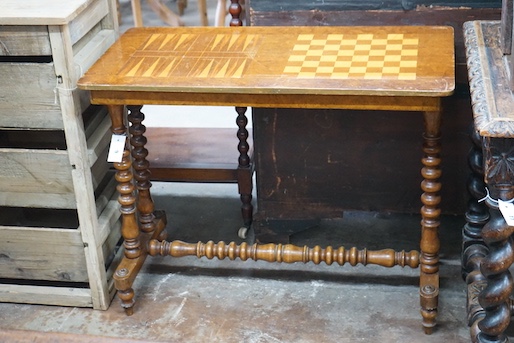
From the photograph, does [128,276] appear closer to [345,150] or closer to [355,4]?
[345,150]

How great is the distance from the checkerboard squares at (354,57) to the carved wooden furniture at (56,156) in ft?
2.23

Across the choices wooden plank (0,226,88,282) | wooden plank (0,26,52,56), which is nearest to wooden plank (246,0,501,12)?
wooden plank (0,26,52,56)

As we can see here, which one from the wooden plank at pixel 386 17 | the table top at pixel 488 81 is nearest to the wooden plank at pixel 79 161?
the wooden plank at pixel 386 17

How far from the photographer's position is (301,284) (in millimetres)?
2951

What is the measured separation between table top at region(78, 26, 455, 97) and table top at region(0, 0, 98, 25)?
7.4 inches

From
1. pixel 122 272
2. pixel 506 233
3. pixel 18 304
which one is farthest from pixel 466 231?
pixel 18 304

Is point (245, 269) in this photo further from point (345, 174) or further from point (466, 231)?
point (466, 231)

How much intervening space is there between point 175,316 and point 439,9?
4.58 ft

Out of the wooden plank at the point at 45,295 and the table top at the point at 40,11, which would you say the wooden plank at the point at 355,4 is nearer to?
the table top at the point at 40,11

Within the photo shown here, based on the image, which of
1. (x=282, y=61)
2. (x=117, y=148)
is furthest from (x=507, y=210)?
(x=117, y=148)

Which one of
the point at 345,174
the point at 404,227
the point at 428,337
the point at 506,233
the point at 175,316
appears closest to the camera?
the point at 506,233

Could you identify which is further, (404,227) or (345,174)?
(404,227)

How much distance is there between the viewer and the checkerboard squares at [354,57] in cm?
236

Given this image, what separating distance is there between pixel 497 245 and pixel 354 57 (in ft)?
2.41
